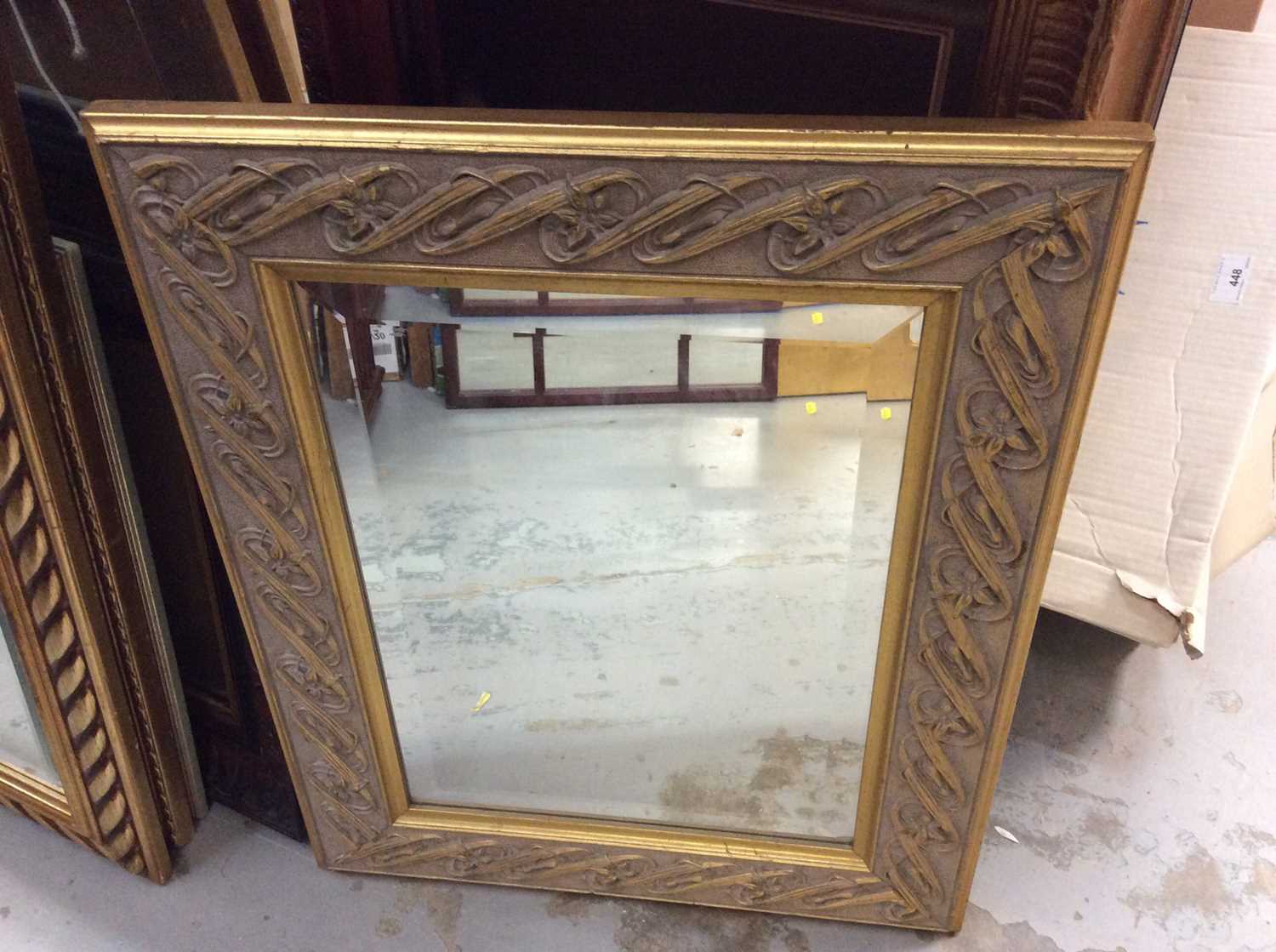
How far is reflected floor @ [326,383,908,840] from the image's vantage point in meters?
0.86

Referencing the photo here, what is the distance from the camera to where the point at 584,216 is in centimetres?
69

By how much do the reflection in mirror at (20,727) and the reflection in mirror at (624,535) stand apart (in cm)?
43

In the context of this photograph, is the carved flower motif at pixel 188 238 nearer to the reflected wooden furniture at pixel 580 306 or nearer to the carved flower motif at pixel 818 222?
the reflected wooden furniture at pixel 580 306

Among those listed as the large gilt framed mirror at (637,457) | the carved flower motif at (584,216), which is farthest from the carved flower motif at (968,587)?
the carved flower motif at (584,216)

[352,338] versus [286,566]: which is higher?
[352,338]

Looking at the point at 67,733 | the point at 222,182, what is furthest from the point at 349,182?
the point at 67,733

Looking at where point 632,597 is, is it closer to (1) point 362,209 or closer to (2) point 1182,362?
(1) point 362,209

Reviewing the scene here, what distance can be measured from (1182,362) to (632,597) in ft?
2.43

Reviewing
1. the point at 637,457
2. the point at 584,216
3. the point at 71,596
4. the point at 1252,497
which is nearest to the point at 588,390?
the point at 637,457

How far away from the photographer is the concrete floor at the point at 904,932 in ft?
3.50

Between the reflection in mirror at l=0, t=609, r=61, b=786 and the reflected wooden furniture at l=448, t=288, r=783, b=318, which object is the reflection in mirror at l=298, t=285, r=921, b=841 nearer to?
the reflected wooden furniture at l=448, t=288, r=783, b=318

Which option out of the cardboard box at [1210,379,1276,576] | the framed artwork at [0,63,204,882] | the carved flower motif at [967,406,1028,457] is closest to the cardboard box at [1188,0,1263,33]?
the cardboard box at [1210,379,1276,576]

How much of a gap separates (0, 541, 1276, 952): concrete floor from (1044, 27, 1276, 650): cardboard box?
0.21 m

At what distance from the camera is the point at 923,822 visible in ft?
3.18
